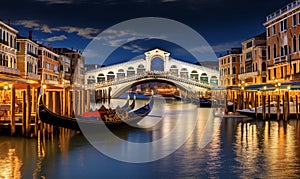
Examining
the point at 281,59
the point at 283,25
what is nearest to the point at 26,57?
the point at 281,59

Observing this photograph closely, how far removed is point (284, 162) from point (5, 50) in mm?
14927

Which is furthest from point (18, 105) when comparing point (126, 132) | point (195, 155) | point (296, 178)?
point (296, 178)

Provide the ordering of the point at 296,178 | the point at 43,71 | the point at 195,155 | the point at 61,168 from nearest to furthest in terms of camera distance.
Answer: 1. the point at 296,178
2. the point at 61,168
3. the point at 195,155
4. the point at 43,71

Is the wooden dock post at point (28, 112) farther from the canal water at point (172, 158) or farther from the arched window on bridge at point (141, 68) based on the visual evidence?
the arched window on bridge at point (141, 68)

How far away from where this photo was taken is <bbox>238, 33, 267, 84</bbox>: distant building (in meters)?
22.5

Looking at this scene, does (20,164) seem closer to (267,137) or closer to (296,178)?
(296,178)

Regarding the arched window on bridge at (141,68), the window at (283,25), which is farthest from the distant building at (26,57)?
the arched window on bridge at (141,68)

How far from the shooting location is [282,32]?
17.2m

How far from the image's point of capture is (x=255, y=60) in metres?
23.2

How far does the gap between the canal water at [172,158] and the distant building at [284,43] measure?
7.88 m

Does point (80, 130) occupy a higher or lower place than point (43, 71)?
lower

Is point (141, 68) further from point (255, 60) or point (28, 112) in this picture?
point (28, 112)

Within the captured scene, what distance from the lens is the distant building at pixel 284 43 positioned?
15648 millimetres

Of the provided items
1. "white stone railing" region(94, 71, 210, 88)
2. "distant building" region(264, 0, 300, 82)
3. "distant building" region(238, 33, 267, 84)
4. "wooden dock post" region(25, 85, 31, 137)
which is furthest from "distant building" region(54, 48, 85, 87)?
"wooden dock post" region(25, 85, 31, 137)
